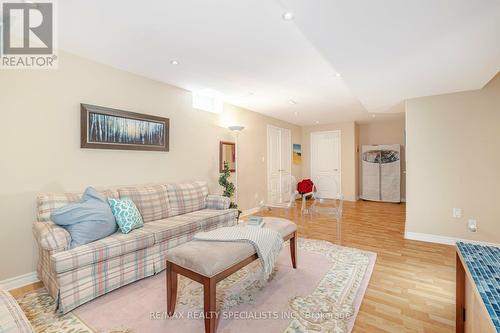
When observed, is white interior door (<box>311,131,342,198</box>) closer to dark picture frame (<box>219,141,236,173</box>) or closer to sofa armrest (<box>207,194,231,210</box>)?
dark picture frame (<box>219,141,236,173</box>)

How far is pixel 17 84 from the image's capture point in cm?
214

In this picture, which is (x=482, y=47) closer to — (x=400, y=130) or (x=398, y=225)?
(x=398, y=225)

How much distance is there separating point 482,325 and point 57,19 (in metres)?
3.27

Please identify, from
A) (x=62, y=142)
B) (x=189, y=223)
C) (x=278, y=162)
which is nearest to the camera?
(x=62, y=142)

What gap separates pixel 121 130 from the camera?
2873mm

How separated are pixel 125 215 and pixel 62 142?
1.05m

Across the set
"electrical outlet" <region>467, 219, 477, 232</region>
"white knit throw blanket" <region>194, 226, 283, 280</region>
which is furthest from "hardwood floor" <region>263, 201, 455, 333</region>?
"white knit throw blanket" <region>194, 226, 283, 280</region>

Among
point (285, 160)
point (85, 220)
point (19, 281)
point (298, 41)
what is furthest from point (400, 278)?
point (285, 160)

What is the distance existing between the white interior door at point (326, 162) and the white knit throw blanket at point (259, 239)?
517 cm

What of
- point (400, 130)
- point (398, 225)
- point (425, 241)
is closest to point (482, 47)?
point (425, 241)

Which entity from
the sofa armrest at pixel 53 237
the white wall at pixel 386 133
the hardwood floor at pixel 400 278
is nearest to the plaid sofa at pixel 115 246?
the sofa armrest at pixel 53 237

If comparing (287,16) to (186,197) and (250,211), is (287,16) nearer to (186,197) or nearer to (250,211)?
(186,197)

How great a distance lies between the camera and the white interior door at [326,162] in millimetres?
6895

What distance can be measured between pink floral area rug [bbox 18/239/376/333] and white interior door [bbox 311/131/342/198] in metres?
4.69
